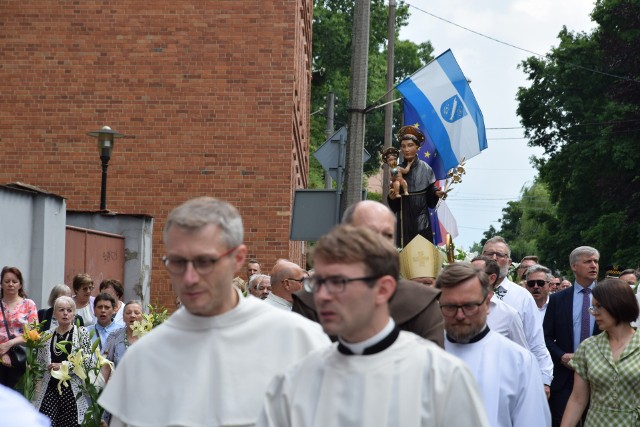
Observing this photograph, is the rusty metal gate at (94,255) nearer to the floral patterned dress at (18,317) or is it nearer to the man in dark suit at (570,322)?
the floral patterned dress at (18,317)

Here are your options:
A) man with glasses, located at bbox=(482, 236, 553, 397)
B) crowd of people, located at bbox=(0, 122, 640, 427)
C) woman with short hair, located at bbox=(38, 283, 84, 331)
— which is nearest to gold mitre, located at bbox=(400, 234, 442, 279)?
crowd of people, located at bbox=(0, 122, 640, 427)

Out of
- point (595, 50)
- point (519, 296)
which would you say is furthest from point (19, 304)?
point (595, 50)

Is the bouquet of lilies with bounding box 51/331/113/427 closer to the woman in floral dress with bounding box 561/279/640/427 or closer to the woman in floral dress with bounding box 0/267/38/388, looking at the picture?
the woman in floral dress with bounding box 0/267/38/388

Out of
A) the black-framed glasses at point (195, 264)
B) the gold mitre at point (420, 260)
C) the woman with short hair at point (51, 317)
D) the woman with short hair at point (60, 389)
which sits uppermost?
the black-framed glasses at point (195, 264)

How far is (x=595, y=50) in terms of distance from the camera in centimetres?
→ 4284

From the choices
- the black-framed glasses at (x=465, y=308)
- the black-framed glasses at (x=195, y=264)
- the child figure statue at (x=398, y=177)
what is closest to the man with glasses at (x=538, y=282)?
the child figure statue at (x=398, y=177)

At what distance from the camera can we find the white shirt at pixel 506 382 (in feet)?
20.9

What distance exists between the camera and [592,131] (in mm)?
41844

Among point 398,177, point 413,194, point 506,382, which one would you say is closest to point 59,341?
point 398,177

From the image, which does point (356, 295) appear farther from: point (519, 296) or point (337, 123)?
point (337, 123)

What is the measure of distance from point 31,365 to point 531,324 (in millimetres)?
3873

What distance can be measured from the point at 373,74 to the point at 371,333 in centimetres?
4347

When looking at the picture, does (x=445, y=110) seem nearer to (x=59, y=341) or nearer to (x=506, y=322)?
(x=59, y=341)

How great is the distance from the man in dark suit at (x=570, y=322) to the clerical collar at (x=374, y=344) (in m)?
7.38
